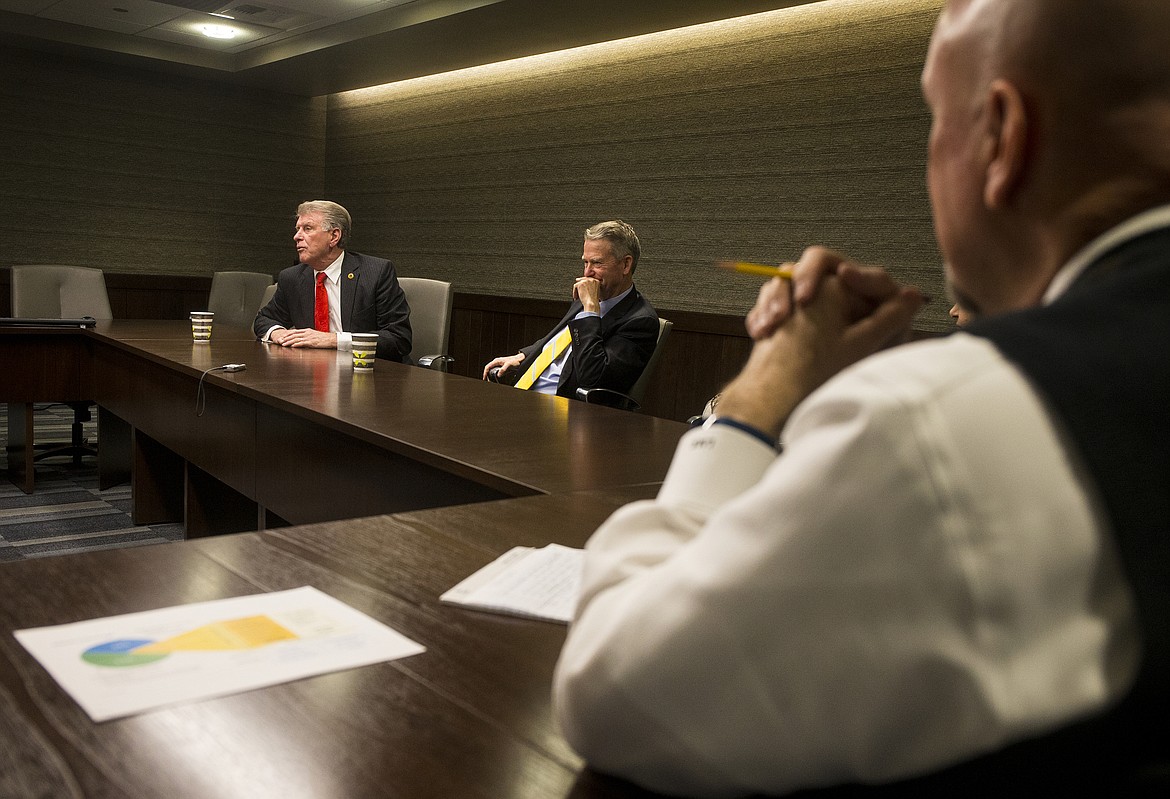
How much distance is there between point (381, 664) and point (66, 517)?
13.2 ft

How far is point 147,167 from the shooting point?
26.9ft

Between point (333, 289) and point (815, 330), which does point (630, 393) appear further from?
point (815, 330)

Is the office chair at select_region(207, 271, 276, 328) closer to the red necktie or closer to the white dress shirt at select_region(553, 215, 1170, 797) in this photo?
the red necktie

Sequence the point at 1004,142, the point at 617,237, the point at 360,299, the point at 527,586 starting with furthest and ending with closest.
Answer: the point at 360,299 → the point at 617,237 → the point at 527,586 → the point at 1004,142

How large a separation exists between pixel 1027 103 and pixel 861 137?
15.2 feet

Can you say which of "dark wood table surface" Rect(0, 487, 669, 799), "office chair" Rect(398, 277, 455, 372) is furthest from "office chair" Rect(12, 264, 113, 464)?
"dark wood table surface" Rect(0, 487, 669, 799)

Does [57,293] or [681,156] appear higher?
[681,156]

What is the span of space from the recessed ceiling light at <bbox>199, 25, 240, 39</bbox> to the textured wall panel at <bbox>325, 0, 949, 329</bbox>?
4.70 feet

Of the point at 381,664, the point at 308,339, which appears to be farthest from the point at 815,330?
the point at 308,339

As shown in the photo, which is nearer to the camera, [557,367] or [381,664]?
[381,664]

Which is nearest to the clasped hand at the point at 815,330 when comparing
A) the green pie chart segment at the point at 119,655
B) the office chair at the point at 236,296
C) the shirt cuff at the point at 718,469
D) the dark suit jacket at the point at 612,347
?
the shirt cuff at the point at 718,469

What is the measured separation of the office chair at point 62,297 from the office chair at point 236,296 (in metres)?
1.58

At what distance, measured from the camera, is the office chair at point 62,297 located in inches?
218

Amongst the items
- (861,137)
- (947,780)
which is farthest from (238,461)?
(861,137)
